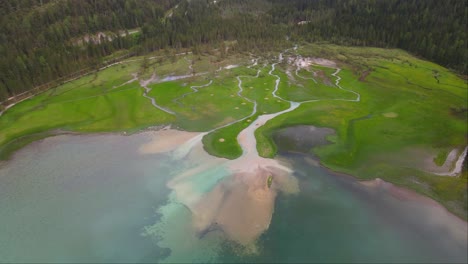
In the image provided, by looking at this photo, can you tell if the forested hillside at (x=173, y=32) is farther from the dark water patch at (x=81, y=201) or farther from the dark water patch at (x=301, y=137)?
the dark water patch at (x=301, y=137)

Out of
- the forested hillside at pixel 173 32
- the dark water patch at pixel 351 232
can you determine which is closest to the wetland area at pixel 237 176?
the dark water patch at pixel 351 232

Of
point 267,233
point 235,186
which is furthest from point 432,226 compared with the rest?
point 235,186

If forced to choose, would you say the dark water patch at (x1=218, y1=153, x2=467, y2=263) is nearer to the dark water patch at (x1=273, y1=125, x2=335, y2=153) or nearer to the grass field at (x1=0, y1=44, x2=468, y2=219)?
the grass field at (x1=0, y1=44, x2=468, y2=219)

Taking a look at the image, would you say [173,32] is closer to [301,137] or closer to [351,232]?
[301,137]

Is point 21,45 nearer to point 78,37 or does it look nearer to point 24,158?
point 78,37

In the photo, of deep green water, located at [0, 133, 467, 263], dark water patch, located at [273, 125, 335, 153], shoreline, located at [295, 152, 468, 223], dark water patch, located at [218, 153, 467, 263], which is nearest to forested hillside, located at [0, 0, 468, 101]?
deep green water, located at [0, 133, 467, 263]

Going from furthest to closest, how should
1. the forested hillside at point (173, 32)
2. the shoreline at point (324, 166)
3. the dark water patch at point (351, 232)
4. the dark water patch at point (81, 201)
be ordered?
the forested hillside at point (173, 32) → the shoreline at point (324, 166) → the dark water patch at point (81, 201) → the dark water patch at point (351, 232)
